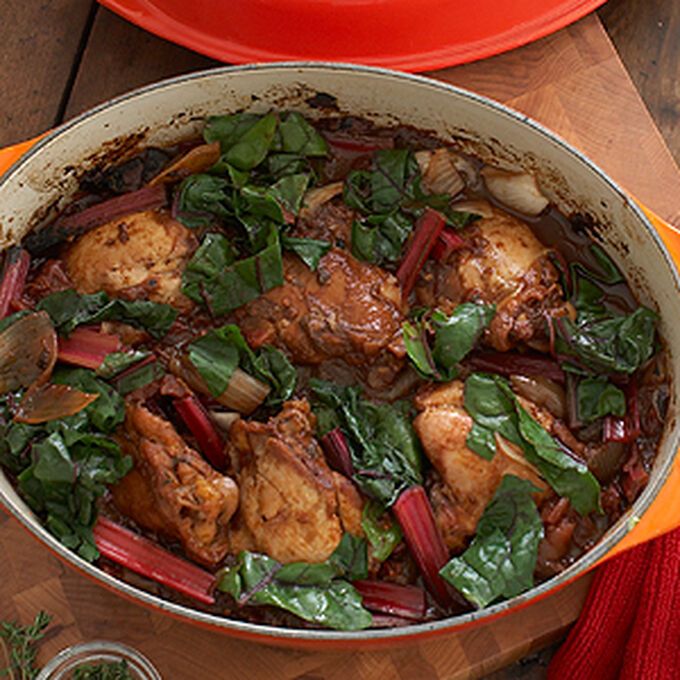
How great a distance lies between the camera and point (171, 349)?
2.89 meters

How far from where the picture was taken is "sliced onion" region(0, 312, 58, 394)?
9.07 ft

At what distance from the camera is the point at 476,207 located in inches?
119

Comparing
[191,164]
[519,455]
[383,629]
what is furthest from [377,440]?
[191,164]

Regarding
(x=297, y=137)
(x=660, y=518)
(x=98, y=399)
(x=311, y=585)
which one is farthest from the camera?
(x=297, y=137)

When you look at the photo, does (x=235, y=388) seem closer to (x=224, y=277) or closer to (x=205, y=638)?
(x=224, y=277)

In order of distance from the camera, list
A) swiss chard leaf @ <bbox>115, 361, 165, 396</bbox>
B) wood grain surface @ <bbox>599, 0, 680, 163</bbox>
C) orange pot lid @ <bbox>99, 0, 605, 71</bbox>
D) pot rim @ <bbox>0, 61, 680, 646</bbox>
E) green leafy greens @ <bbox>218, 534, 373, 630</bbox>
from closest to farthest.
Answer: pot rim @ <bbox>0, 61, 680, 646</bbox> < green leafy greens @ <bbox>218, 534, 373, 630</bbox> < swiss chard leaf @ <bbox>115, 361, 165, 396</bbox> < orange pot lid @ <bbox>99, 0, 605, 71</bbox> < wood grain surface @ <bbox>599, 0, 680, 163</bbox>

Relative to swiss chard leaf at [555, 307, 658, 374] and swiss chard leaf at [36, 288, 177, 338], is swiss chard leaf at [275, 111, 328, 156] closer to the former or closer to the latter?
swiss chard leaf at [36, 288, 177, 338]

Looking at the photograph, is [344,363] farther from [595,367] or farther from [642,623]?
[642,623]

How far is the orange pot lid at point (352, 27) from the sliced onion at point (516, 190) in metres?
0.32

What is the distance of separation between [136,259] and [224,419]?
0.41m

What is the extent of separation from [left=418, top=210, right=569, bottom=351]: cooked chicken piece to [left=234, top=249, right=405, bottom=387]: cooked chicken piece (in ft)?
0.44

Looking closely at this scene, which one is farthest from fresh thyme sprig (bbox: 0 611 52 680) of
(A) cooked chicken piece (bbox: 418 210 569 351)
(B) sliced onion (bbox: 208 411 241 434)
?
(A) cooked chicken piece (bbox: 418 210 569 351)

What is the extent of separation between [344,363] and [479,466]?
412 millimetres

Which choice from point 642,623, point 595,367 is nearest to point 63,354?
point 595,367
